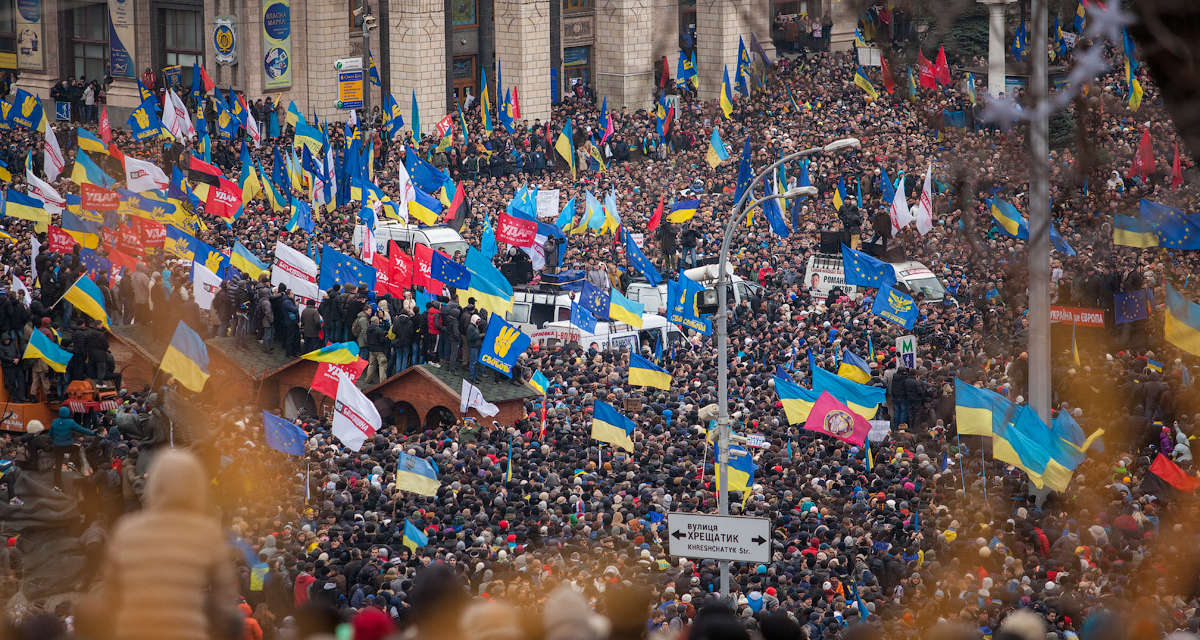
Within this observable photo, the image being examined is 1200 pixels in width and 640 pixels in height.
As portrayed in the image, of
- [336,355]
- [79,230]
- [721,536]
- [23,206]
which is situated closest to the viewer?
[721,536]

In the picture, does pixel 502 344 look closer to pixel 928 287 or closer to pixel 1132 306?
pixel 1132 306

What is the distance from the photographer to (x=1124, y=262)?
3058cm

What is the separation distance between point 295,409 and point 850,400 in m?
12.0

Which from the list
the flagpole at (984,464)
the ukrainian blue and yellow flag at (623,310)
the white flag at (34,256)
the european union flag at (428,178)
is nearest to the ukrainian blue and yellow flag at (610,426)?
the flagpole at (984,464)

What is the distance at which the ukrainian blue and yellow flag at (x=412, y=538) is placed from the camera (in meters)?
18.1

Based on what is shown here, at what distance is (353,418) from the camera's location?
68.3 feet

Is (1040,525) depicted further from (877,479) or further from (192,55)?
(192,55)

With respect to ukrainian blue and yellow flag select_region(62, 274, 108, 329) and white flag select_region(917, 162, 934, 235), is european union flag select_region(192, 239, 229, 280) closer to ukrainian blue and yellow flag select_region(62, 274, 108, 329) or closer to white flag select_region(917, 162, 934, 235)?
ukrainian blue and yellow flag select_region(62, 274, 108, 329)

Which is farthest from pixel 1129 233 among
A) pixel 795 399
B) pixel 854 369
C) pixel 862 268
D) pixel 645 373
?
pixel 645 373

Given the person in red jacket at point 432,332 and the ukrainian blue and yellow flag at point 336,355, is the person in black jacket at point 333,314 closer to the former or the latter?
the person in red jacket at point 432,332

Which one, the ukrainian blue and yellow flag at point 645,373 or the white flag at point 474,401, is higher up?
the ukrainian blue and yellow flag at point 645,373

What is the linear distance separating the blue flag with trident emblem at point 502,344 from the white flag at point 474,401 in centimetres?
58

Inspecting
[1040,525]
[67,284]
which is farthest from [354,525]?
[67,284]

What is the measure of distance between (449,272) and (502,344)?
2.17 m
